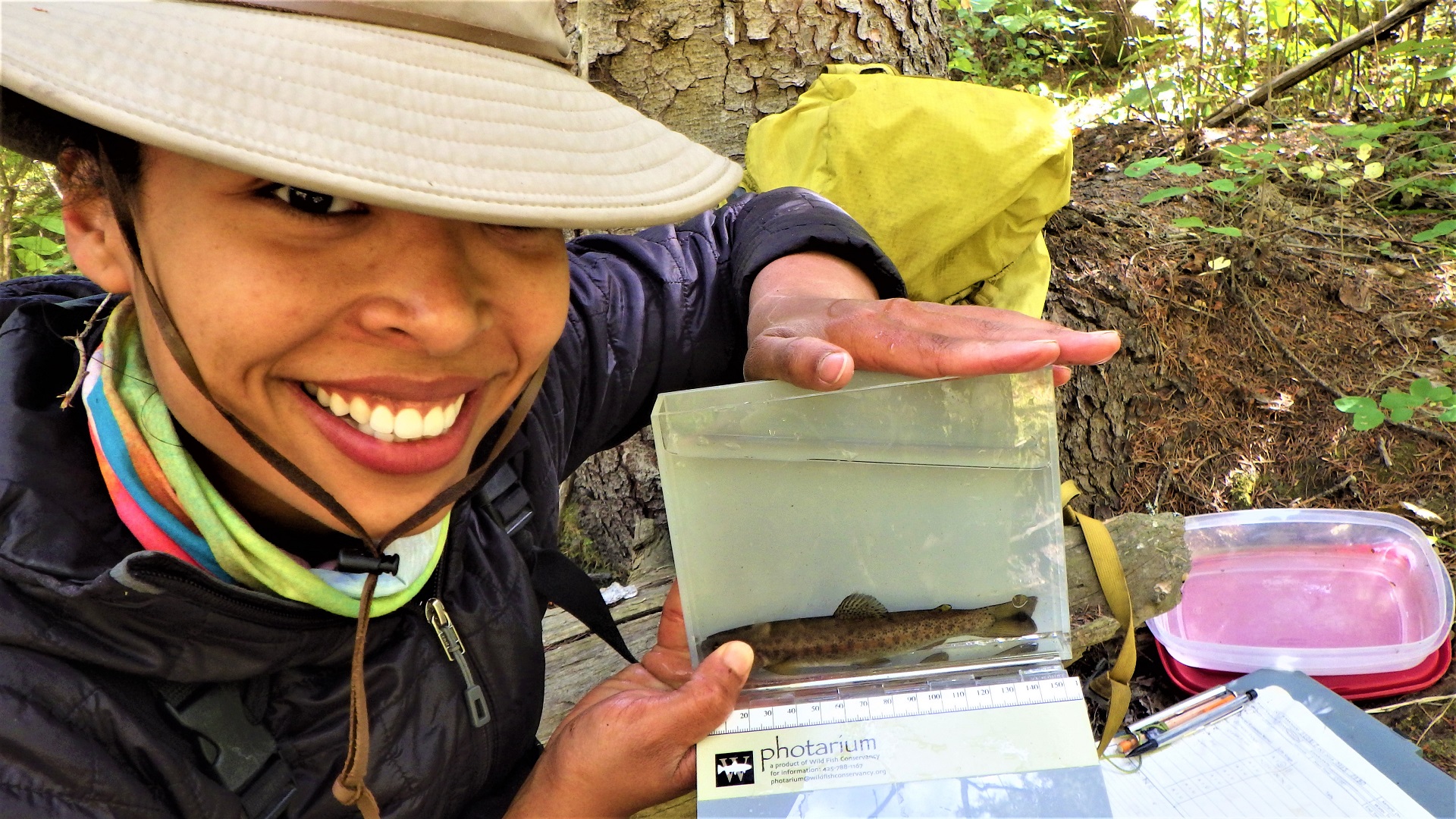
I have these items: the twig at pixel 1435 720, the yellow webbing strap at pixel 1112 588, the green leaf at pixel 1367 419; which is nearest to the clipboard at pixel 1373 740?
the twig at pixel 1435 720

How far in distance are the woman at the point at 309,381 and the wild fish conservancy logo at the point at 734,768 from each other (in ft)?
0.17

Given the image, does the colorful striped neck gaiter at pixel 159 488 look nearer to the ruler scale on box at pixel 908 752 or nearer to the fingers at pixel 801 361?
the ruler scale on box at pixel 908 752

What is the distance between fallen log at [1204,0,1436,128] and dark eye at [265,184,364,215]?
4296mm

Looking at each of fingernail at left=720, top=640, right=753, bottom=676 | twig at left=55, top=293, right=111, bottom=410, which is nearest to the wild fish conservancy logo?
fingernail at left=720, top=640, right=753, bottom=676

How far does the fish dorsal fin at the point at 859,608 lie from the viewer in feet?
5.21

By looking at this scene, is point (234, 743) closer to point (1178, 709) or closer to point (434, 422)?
point (434, 422)

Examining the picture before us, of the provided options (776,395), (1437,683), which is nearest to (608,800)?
(776,395)

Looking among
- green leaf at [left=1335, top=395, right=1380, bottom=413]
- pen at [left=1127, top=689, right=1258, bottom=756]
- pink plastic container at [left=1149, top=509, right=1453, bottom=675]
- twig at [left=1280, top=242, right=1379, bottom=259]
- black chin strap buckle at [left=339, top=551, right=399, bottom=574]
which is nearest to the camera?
black chin strap buckle at [left=339, top=551, right=399, bottom=574]

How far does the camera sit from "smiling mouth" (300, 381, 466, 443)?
3.99 feet

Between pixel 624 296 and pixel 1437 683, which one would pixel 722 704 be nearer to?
pixel 624 296

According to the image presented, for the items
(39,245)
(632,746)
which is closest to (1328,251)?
(632,746)

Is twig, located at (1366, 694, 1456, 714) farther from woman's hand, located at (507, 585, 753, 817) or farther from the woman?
woman's hand, located at (507, 585, 753, 817)

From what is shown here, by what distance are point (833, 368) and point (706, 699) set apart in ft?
1.76

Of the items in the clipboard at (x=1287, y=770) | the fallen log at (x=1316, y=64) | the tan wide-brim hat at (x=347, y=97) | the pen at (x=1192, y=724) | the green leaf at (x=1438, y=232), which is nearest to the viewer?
the tan wide-brim hat at (x=347, y=97)
